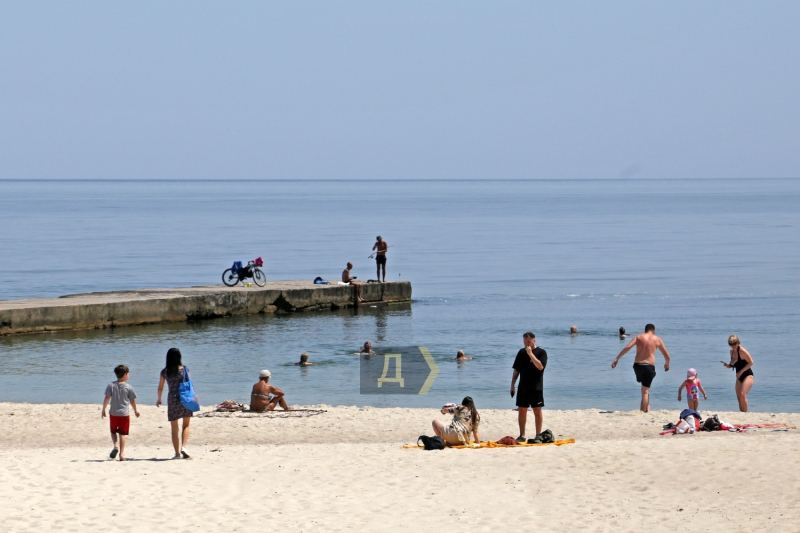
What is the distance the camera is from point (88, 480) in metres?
11.6

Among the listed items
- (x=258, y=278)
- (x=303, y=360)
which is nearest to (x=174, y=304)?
(x=258, y=278)

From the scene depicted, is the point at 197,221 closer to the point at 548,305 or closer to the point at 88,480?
the point at 548,305

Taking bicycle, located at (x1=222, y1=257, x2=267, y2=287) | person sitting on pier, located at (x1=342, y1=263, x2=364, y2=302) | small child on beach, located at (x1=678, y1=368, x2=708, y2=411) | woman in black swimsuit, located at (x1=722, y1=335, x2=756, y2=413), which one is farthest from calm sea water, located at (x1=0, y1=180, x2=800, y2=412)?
small child on beach, located at (x1=678, y1=368, x2=708, y2=411)

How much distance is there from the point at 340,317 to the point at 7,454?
23.0m

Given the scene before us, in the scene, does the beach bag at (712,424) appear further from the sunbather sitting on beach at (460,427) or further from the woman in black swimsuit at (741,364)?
the sunbather sitting on beach at (460,427)

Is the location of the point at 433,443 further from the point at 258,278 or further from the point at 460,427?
the point at 258,278

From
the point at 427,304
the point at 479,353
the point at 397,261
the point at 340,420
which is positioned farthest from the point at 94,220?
the point at 340,420

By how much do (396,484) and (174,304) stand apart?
23135 millimetres

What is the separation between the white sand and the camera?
33.8 ft

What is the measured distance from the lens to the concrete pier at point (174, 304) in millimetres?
30281

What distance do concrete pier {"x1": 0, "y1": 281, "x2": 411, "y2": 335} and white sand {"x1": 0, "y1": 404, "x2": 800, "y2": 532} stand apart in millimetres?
14964

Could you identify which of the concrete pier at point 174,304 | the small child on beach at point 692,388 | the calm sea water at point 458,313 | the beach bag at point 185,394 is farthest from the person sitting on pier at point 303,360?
the beach bag at point 185,394

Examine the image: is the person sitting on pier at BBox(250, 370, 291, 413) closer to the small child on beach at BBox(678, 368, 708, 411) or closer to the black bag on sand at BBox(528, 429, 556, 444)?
the black bag on sand at BBox(528, 429, 556, 444)

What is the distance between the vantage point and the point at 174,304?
3378cm
